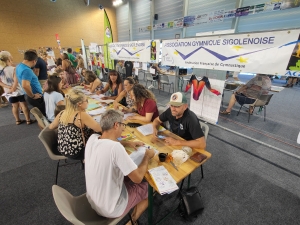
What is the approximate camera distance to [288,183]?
80.5 inches

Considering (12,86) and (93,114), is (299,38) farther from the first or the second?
(12,86)

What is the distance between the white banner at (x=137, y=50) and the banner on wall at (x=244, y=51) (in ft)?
1.76

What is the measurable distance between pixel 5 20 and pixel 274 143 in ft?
44.8

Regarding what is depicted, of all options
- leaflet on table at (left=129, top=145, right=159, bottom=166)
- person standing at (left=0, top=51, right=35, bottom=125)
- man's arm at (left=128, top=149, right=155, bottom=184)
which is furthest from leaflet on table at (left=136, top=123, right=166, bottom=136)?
person standing at (left=0, top=51, right=35, bottom=125)

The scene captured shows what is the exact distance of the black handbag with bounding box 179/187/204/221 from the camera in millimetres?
1499

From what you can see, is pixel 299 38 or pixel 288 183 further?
pixel 288 183

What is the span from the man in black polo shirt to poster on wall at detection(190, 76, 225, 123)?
1361 millimetres

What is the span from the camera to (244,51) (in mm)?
2084

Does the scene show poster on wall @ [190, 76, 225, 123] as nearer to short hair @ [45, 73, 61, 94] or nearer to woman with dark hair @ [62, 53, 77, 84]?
short hair @ [45, 73, 61, 94]

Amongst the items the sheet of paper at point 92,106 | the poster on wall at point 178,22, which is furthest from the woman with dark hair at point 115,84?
the poster on wall at point 178,22

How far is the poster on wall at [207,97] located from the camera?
2.74m

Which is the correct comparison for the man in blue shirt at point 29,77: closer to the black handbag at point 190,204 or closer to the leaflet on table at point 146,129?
the leaflet on table at point 146,129

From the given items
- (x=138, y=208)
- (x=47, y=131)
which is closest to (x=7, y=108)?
(x=47, y=131)

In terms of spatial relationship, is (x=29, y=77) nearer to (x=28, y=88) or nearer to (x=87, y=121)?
(x=28, y=88)
